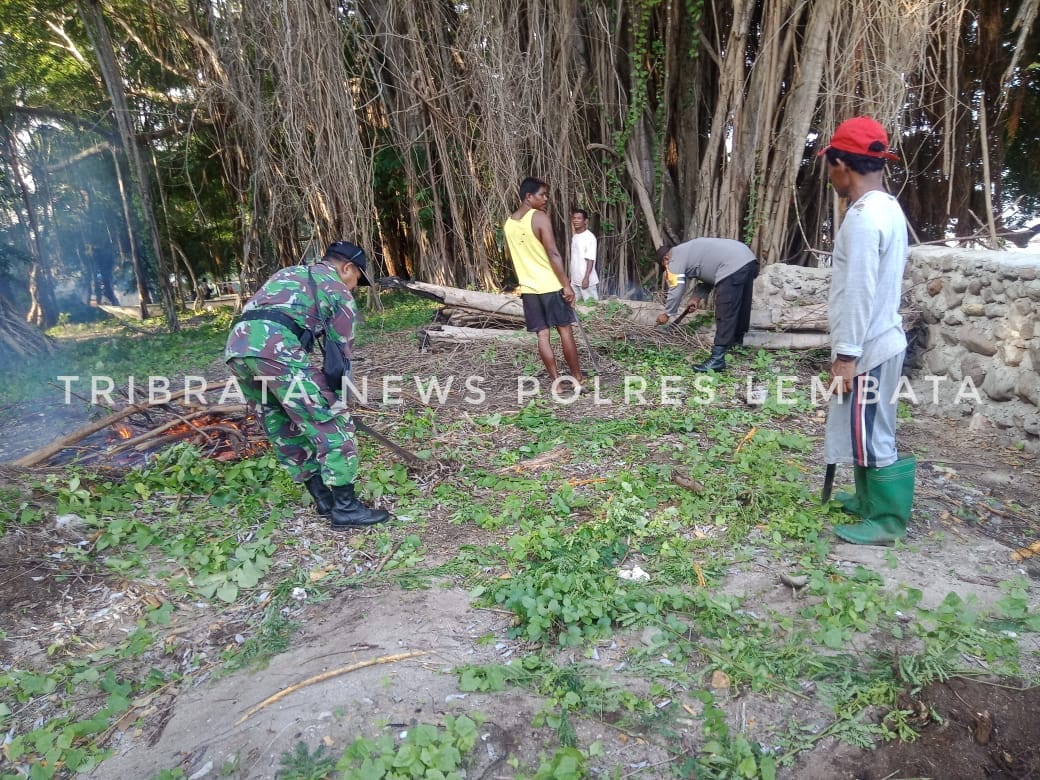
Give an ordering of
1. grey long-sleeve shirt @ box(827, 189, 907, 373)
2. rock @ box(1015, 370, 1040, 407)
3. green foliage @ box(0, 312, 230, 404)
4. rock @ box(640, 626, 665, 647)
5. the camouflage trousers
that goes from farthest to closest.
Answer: green foliage @ box(0, 312, 230, 404), rock @ box(1015, 370, 1040, 407), the camouflage trousers, grey long-sleeve shirt @ box(827, 189, 907, 373), rock @ box(640, 626, 665, 647)

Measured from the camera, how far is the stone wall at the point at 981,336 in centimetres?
381

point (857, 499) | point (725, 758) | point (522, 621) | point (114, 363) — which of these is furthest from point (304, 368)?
point (114, 363)

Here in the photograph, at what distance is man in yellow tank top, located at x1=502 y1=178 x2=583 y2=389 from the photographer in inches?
191

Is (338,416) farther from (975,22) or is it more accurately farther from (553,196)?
(975,22)

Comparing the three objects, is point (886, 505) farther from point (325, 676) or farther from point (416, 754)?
point (325, 676)

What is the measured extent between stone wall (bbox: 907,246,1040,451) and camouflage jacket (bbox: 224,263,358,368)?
13.2ft

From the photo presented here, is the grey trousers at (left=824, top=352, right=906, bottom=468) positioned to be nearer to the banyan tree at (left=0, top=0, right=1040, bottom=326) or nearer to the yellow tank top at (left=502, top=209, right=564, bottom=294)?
the yellow tank top at (left=502, top=209, right=564, bottom=294)

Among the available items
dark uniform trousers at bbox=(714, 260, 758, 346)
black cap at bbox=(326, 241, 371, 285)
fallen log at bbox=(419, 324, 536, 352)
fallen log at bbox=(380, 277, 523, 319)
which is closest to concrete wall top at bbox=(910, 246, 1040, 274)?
dark uniform trousers at bbox=(714, 260, 758, 346)

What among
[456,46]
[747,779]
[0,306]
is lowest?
[747,779]

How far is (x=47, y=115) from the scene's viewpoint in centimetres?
1062

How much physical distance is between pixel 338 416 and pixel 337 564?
2.38 feet

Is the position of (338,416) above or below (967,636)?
above

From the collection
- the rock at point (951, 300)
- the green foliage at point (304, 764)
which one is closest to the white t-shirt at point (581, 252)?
the rock at point (951, 300)

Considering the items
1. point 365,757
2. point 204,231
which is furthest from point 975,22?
point 204,231
